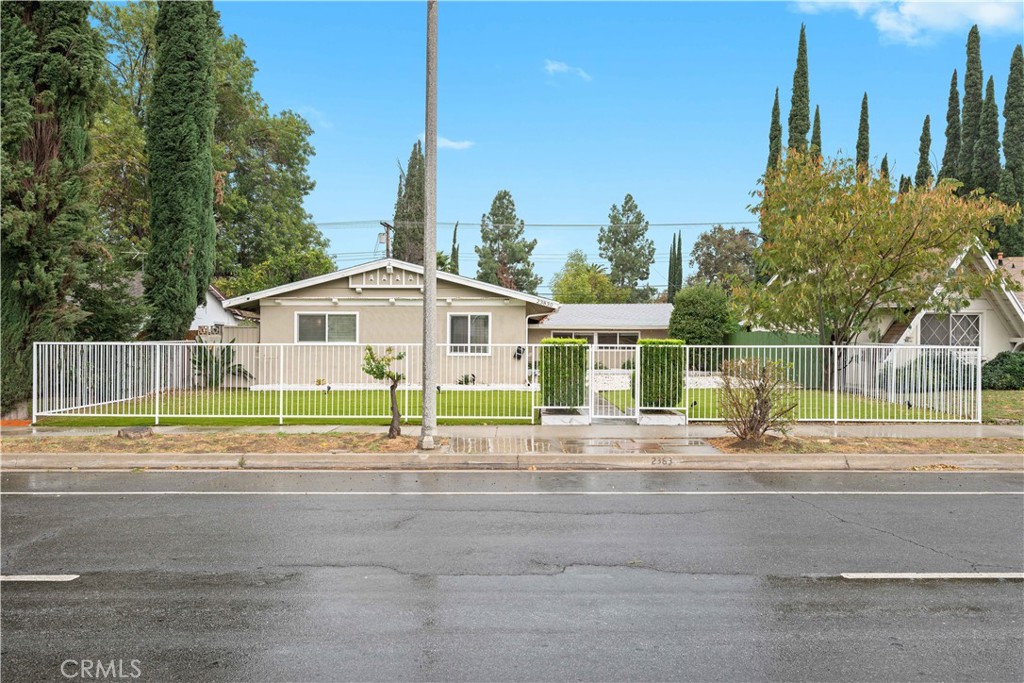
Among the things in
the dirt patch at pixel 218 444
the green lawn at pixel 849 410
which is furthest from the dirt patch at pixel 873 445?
the dirt patch at pixel 218 444

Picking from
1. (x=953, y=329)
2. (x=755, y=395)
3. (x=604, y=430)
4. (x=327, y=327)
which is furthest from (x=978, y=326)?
(x=327, y=327)

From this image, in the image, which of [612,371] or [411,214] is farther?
[411,214]

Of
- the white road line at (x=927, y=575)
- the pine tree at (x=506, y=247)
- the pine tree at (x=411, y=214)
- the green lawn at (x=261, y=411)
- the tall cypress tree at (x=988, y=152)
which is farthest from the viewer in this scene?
the pine tree at (x=506, y=247)

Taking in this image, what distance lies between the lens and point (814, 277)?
1919 centimetres

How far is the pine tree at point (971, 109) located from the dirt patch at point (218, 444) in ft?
152

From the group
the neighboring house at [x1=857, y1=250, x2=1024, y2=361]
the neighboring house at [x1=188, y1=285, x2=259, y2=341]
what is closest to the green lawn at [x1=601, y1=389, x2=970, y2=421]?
the neighboring house at [x1=857, y1=250, x2=1024, y2=361]

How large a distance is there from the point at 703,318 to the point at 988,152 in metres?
22.7

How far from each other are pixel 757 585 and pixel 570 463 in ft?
18.8

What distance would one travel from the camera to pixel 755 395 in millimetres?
12258

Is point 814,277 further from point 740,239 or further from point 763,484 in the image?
point 740,239

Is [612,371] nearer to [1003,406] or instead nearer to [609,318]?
[1003,406]

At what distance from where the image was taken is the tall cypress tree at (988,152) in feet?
139

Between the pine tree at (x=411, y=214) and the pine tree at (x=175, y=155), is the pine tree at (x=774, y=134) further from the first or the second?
the pine tree at (x=175, y=155)

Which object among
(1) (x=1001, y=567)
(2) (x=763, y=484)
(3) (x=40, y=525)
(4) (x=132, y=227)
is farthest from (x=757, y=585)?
(4) (x=132, y=227)
